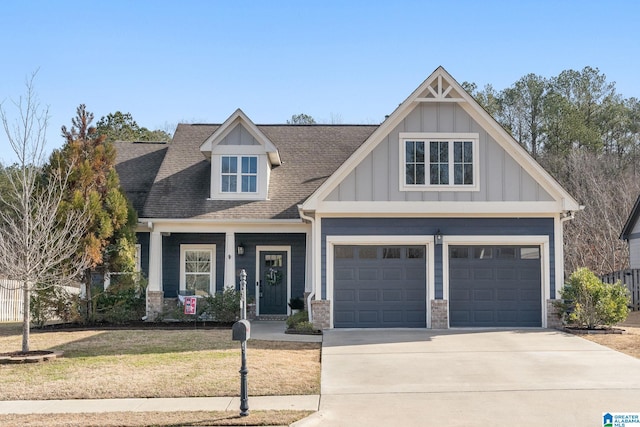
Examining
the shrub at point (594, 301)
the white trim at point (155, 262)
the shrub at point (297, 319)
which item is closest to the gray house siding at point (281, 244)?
the white trim at point (155, 262)

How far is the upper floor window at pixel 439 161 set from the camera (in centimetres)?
1714

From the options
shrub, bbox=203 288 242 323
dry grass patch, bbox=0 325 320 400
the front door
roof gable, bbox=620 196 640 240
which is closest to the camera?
dry grass patch, bbox=0 325 320 400

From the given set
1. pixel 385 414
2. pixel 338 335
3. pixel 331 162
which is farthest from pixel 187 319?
pixel 385 414

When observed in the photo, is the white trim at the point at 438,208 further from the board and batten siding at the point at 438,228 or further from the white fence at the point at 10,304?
the white fence at the point at 10,304

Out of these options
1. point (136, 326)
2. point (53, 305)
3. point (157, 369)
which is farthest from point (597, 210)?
point (157, 369)

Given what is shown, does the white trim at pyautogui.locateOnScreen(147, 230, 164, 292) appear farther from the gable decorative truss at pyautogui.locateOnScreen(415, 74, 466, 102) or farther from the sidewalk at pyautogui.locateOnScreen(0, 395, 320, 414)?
the sidewalk at pyautogui.locateOnScreen(0, 395, 320, 414)

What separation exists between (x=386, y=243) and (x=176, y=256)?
7251mm

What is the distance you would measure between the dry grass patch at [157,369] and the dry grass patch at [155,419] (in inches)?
43.7

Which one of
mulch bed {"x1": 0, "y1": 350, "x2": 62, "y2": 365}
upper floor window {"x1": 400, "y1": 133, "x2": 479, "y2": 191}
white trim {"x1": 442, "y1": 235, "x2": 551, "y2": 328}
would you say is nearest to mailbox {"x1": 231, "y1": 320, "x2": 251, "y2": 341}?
mulch bed {"x1": 0, "y1": 350, "x2": 62, "y2": 365}

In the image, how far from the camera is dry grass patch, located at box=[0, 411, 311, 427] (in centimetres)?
816

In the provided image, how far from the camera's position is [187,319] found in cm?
1898

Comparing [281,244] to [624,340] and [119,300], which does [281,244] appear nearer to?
[119,300]

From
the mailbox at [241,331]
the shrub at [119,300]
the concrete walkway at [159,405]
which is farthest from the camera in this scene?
the shrub at [119,300]

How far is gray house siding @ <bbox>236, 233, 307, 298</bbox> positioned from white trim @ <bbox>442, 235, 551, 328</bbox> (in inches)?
209
